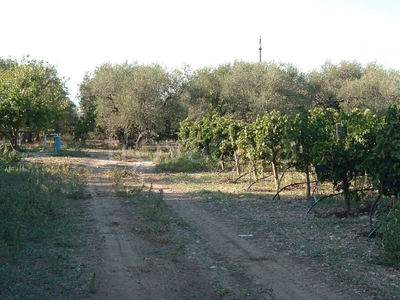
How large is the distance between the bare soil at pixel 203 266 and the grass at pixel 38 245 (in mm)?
320

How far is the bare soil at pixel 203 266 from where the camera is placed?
6.13 m

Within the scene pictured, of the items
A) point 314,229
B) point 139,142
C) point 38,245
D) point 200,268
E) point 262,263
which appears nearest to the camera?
point 200,268

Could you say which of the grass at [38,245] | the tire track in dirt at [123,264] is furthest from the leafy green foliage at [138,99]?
the tire track in dirt at [123,264]

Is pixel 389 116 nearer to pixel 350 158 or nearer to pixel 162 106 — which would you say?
pixel 350 158

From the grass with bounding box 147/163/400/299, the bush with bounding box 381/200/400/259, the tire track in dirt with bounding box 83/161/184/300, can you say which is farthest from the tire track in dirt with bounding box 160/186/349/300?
the bush with bounding box 381/200/400/259

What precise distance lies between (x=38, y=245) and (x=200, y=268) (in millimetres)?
2869

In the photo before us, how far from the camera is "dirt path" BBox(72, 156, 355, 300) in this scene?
6109mm

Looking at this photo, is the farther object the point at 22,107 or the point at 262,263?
the point at 22,107

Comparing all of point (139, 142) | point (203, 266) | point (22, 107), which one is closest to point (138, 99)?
point (139, 142)

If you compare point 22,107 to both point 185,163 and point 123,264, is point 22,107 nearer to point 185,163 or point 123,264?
point 185,163

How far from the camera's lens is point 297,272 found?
281 inches

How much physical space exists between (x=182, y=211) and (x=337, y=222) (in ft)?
12.5

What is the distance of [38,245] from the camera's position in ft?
27.0

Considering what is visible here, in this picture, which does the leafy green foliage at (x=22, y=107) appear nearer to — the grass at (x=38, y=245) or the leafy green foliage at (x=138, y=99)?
the leafy green foliage at (x=138, y=99)
